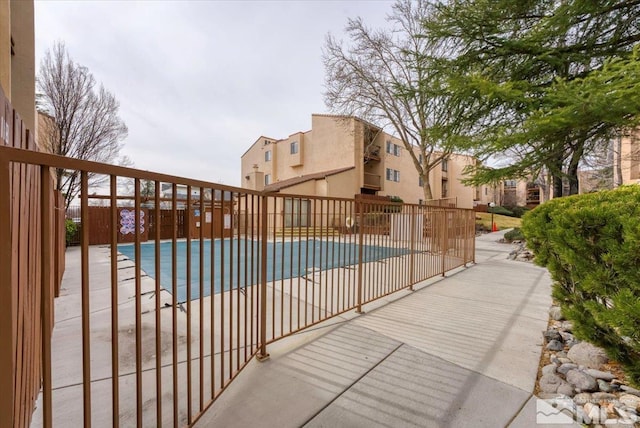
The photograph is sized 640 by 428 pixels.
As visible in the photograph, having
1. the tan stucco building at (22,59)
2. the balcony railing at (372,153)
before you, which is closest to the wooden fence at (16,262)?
the tan stucco building at (22,59)

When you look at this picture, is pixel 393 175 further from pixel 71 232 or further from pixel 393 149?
pixel 71 232

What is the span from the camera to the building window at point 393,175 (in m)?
25.5

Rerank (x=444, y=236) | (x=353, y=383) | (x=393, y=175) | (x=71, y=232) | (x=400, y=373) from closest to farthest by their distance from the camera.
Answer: (x=353, y=383), (x=400, y=373), (x=444, y=236), (x=71, y=232), (x=393, y=175)

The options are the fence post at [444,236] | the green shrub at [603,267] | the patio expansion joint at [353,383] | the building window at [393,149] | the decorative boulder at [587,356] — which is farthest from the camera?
the building window at [393,149]

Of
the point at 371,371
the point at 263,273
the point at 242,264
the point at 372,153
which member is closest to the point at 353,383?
the point at 371,371

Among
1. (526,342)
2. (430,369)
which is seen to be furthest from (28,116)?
(526,342)

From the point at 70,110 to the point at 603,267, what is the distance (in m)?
17.6

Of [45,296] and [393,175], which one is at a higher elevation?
[393,175]

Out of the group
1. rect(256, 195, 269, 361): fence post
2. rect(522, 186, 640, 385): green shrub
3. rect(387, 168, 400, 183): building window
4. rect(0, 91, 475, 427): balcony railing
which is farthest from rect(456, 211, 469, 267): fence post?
rect(387, 168, 400, 183): building window

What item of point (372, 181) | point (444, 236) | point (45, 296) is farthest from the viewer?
point (372, 181)

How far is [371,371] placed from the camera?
262 centimetres

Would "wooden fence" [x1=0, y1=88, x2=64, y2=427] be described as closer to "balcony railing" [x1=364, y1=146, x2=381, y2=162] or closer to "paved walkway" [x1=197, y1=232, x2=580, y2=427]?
"paved walkway" [x1=197, y1=232, x2=580, y2=427]

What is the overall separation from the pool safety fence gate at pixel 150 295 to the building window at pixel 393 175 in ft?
62.1

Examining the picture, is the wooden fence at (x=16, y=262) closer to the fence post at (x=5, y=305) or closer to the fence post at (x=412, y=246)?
the fence post at (x=5, y=305)
